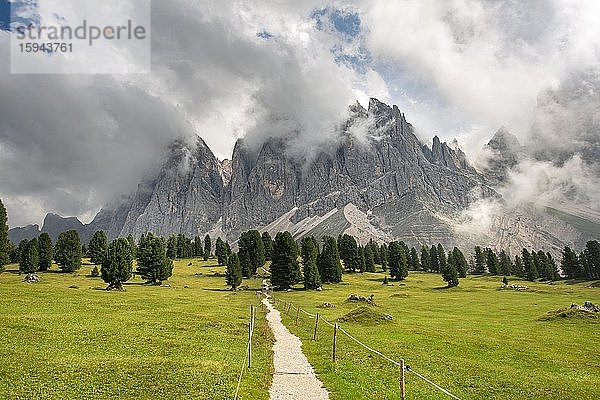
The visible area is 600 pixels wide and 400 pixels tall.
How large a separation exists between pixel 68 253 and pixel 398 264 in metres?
119

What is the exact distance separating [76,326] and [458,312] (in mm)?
61395

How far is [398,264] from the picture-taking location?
6378 inches

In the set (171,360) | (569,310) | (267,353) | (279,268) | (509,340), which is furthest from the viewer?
(279,268)

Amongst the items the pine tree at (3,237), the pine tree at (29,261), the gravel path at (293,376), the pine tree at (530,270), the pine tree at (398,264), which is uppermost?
the pine tree at (3,237)

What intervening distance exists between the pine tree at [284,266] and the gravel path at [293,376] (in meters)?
76.7

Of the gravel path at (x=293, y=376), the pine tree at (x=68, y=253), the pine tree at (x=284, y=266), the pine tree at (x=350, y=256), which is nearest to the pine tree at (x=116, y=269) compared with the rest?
the pine tree at (x=68, y=253)

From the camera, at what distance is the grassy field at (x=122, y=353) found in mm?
20812

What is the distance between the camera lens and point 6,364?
77.5 feet

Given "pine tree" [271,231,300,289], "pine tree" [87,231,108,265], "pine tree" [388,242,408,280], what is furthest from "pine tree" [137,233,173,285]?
"pine tree" [388,242,408,280]

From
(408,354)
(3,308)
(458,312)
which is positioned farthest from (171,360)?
(458,312)

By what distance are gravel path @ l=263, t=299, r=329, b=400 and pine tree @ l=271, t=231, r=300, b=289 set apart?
7674 centimetres

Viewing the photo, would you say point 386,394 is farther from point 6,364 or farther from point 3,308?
point 3,308

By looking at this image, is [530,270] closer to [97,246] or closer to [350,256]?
[350,256]

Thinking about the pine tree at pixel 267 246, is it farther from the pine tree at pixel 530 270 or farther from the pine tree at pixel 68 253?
the pine tree at pixel 530 270
